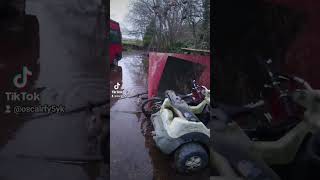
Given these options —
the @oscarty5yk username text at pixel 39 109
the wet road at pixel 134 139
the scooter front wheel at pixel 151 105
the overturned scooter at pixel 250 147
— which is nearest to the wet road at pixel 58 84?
the @oscarty5yk username text at pixel 39 109

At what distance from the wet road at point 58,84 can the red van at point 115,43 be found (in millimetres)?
67

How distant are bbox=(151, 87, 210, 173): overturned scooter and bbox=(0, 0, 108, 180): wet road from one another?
0.45 m

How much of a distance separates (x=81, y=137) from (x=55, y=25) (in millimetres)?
805

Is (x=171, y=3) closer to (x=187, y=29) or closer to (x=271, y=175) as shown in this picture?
(x=187, y=29)

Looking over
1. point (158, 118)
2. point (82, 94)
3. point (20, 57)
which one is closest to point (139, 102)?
point (158, 118)

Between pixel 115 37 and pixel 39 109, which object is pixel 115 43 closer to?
pixel 115 37

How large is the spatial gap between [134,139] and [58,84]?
0.66m

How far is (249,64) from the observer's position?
3.64m

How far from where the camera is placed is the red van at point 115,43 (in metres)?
3.63

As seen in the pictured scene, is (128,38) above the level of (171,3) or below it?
below

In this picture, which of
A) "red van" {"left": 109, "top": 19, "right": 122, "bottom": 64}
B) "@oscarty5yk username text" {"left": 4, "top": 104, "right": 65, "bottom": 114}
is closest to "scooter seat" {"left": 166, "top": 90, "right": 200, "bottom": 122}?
"red van" {"left": 109, "top": 19, "right": 122, "bottom": 64}

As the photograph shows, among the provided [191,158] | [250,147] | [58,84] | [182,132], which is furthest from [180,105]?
[58,84]

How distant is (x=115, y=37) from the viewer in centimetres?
364

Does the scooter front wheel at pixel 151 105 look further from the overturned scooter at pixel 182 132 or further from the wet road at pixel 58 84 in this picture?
the wet road at pixel 58 84
